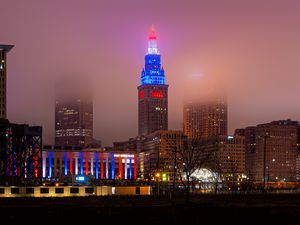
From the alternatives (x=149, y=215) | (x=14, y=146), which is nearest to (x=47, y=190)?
(x=149, y=215)

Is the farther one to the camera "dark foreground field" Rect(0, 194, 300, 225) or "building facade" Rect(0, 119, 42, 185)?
"building facade" Rect(0, 119, 42, 185)

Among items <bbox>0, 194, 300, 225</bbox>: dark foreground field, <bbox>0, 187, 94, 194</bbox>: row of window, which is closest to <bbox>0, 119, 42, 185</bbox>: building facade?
<bbox>0, 187, 94, 194</bbox>: row of window

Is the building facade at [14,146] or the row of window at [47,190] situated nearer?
the row of window at [47,190]

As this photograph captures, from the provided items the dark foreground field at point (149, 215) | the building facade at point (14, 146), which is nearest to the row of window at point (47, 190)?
the building facade at point (14, 146)

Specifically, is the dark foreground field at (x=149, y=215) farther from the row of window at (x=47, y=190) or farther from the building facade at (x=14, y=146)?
the building facade at (x=14, y=146)

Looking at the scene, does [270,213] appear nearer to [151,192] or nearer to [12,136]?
[151,192]

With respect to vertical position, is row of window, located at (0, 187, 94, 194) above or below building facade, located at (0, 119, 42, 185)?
below

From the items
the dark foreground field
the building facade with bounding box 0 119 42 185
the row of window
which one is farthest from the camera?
the building facade with bounding box 0 119 42 185

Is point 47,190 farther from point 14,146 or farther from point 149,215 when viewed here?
point 14,146

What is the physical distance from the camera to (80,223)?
38938 millimetres

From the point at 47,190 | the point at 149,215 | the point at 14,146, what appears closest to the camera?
the point at 149,215

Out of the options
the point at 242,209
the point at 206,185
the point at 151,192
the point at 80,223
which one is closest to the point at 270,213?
the point at 242,209

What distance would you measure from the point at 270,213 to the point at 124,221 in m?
12.4

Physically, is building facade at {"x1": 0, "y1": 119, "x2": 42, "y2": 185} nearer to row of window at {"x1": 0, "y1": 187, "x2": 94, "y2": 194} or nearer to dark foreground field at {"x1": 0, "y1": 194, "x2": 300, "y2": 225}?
row of window at {"x1": 0, "y1": 187, "x2": 94, "y2": 194}
